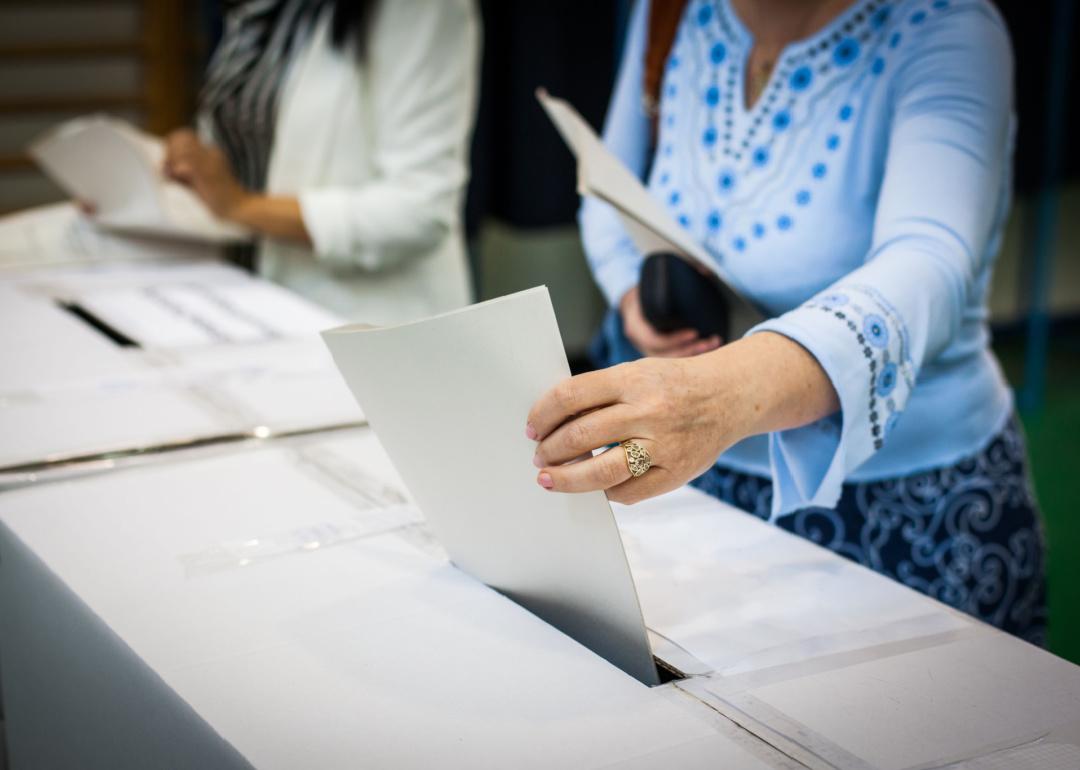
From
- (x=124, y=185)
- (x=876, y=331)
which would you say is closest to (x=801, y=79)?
(x=876, y=331)

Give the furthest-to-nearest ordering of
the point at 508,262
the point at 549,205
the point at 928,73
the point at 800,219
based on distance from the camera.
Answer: the point at 508,262
the point at 549,205
the point at 800,219
the point at 928,73

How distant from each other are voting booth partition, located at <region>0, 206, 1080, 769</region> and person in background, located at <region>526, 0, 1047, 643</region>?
11 centimetres

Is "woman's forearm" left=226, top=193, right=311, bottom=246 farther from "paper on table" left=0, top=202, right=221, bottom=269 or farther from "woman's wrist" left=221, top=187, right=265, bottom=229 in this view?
"paper on table" left=0, top=202, right=221, bottom=269

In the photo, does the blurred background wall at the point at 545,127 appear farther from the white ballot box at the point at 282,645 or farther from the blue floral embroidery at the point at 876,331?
the white ballot box at the point at 282,645

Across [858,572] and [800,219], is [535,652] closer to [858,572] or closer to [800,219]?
[858,572]

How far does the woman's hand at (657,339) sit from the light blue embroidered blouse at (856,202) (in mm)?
58

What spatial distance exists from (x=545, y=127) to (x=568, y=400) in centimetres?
291

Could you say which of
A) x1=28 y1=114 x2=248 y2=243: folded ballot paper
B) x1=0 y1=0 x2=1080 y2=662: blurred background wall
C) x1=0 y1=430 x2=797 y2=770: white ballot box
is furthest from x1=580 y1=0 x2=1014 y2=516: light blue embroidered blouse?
x1=0 y1=0 x2=1080 y2=662: blurred background wall

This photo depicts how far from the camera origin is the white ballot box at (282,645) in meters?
0.69

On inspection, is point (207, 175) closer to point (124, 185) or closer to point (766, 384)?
point (124, 185)

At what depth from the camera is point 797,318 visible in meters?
0.90

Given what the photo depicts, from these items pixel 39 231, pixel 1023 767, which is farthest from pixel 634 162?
pixel 39 231

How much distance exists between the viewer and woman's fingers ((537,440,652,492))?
74 cm

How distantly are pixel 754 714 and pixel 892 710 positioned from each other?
8cm
